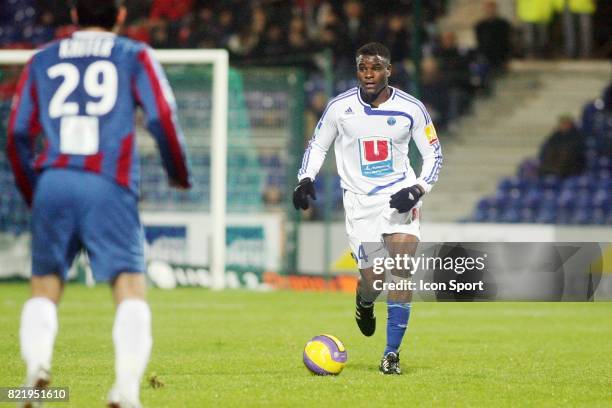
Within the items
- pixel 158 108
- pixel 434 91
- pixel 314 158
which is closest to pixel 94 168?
pixel 158 108

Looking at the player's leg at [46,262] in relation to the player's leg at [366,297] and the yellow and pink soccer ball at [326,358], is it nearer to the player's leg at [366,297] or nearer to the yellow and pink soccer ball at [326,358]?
the yellow and pink soccer ball at [326,358]

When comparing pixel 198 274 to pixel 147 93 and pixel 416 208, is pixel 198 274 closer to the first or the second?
pixel 416 208

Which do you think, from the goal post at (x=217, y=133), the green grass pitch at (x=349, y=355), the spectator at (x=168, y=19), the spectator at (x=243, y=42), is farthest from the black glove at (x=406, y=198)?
the spectator at (x=168, y=19)

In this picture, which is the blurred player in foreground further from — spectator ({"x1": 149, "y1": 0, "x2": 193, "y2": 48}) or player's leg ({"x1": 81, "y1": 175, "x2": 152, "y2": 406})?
spectator ({"x1": 149, "y1": 0, "x2": 193, "y2": 48})

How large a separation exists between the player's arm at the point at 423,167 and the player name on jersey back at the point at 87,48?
A: 3.38 m

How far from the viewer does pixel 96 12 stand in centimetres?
615

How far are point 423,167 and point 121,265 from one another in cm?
380

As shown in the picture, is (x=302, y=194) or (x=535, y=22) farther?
(x=535, y=22)

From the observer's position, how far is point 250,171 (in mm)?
20281

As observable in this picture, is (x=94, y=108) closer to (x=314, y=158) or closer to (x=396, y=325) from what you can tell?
(x=396, y=325)

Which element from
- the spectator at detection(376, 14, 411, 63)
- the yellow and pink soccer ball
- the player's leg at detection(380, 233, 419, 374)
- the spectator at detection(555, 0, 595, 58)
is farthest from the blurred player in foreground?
the spectator at detection(555, 0, 595, 58)

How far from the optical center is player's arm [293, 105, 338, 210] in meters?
9.30

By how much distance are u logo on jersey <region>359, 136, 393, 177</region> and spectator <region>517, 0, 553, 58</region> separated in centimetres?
1436

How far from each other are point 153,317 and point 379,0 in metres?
11.0
